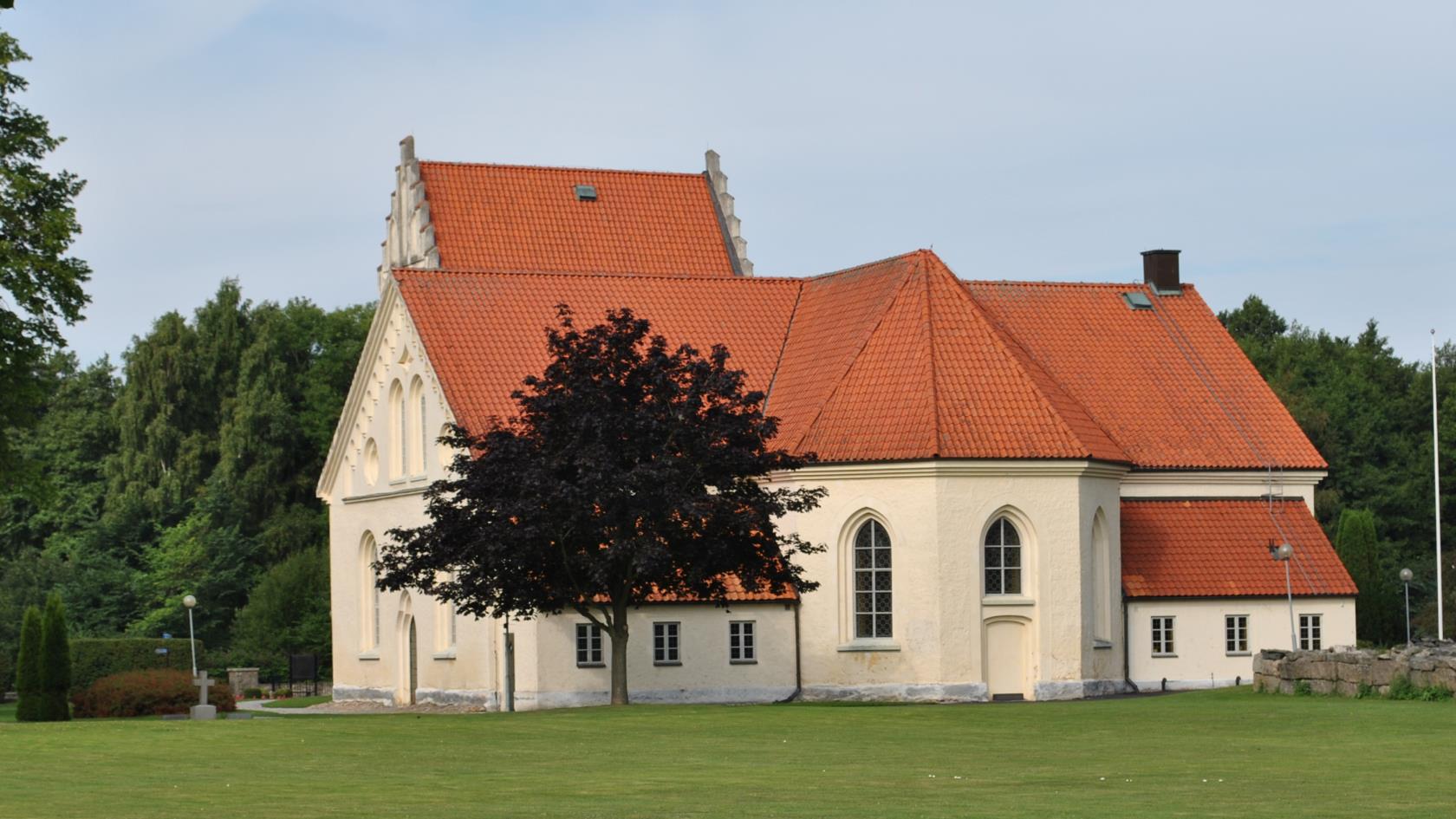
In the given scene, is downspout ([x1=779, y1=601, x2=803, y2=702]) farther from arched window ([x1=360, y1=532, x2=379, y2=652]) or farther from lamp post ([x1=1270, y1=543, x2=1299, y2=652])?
arched window ([x1=360, y1=532, x2=379, y2=652])

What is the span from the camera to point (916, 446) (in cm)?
4644

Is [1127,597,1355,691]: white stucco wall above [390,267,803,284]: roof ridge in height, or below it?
below

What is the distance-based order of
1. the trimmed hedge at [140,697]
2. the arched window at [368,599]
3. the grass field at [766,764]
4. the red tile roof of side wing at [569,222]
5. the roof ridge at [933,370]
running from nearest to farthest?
the grass field at [766,764]
the roof ridge at [933,370]
the trimmed hedge at [140,697]
the arched window at [368,599]
the red tile roof of side wing at [569,222]

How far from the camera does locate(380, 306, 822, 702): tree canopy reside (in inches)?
1582

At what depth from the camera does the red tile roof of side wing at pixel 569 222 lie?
6091 cm

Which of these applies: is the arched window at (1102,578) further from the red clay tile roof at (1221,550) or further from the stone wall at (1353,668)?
the stone wall at (1353,668)

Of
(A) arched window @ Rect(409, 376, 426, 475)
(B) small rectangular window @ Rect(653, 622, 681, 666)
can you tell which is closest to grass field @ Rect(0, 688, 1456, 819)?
(B) small rectangular window @ Rect(653, 622, 681, 666)

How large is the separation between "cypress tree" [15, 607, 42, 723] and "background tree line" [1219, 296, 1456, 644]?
161ft

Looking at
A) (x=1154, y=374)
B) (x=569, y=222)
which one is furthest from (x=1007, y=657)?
(x=569, y=222)

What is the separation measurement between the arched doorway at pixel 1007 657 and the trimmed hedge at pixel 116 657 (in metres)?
24.3

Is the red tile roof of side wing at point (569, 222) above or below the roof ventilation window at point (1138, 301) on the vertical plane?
above

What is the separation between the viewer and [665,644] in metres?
48.1

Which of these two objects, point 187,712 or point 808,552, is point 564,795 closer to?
point 808,552

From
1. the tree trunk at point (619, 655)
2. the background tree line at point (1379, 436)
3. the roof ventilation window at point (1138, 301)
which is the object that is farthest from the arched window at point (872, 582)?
the background tree line at point (1379, 436)
